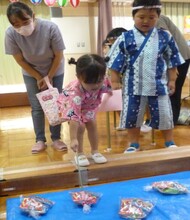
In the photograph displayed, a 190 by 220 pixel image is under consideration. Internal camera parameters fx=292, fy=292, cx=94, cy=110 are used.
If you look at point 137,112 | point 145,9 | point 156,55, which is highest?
point 145,9

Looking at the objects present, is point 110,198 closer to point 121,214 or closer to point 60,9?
point 121,214

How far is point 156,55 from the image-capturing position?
164cm

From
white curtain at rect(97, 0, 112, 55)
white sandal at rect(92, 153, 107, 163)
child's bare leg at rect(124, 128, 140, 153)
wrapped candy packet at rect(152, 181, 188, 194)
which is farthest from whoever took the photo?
white curtain at rect(97, 0, 112, 55)

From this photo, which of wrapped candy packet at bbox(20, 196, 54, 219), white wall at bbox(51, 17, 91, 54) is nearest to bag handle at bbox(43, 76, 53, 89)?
wrapped candy packet at bbox(20, 196, 54, 219)

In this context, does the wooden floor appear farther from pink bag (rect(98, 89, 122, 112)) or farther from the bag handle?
the bag handle

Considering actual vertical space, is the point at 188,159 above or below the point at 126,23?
below

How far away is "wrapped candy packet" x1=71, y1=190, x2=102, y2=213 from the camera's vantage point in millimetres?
1146

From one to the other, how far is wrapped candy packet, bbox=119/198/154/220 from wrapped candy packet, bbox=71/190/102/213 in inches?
4.5

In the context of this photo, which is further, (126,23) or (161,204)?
(126,23)

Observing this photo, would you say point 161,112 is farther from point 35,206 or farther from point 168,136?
point 35,206

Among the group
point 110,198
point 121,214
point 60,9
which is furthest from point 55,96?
point 60,9

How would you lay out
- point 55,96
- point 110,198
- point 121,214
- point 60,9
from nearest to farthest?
1. point 121,214
2. point 110,198
3. point 55,96
4. point 60,9

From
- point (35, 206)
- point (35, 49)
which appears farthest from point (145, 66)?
point (35, 206)

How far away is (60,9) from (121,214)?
3.87 meters
